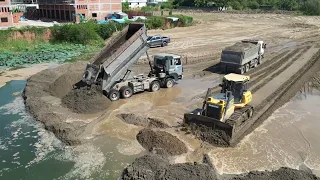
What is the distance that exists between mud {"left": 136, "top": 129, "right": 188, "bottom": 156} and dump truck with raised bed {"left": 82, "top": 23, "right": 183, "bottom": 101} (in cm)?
514

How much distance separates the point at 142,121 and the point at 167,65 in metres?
5.96

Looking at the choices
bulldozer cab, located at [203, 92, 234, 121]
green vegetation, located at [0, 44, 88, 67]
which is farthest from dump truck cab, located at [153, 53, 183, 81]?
green vegetation, located at [0, 44, 88, 67]

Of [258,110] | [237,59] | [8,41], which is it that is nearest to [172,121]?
[258,110]

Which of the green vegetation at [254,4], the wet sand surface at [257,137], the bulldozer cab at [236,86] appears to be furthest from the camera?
the green vegetation at [254,4]

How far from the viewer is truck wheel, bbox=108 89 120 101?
17562 millimetres

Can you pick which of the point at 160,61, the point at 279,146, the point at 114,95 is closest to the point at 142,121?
the point at 114,95

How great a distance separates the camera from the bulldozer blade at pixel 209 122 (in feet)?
41.1

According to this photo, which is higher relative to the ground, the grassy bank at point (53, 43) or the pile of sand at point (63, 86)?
the grassy bank at point (53, 43)

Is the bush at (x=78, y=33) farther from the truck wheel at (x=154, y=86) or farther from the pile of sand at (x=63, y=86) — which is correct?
the truck wheel at (x=154, y=86)

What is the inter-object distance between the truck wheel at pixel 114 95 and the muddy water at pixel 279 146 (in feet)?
25.1

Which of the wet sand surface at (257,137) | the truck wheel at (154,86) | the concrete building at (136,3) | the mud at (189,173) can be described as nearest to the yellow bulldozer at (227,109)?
the wet sand surface at (257,137)

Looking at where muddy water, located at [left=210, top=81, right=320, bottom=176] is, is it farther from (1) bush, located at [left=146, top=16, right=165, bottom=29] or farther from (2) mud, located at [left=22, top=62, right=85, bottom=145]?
(1) bush, located at [left=146, top=16, right=165, bottom=29]

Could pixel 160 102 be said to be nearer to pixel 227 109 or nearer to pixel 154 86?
pixel 154 86

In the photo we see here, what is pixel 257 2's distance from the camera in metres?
97.7
